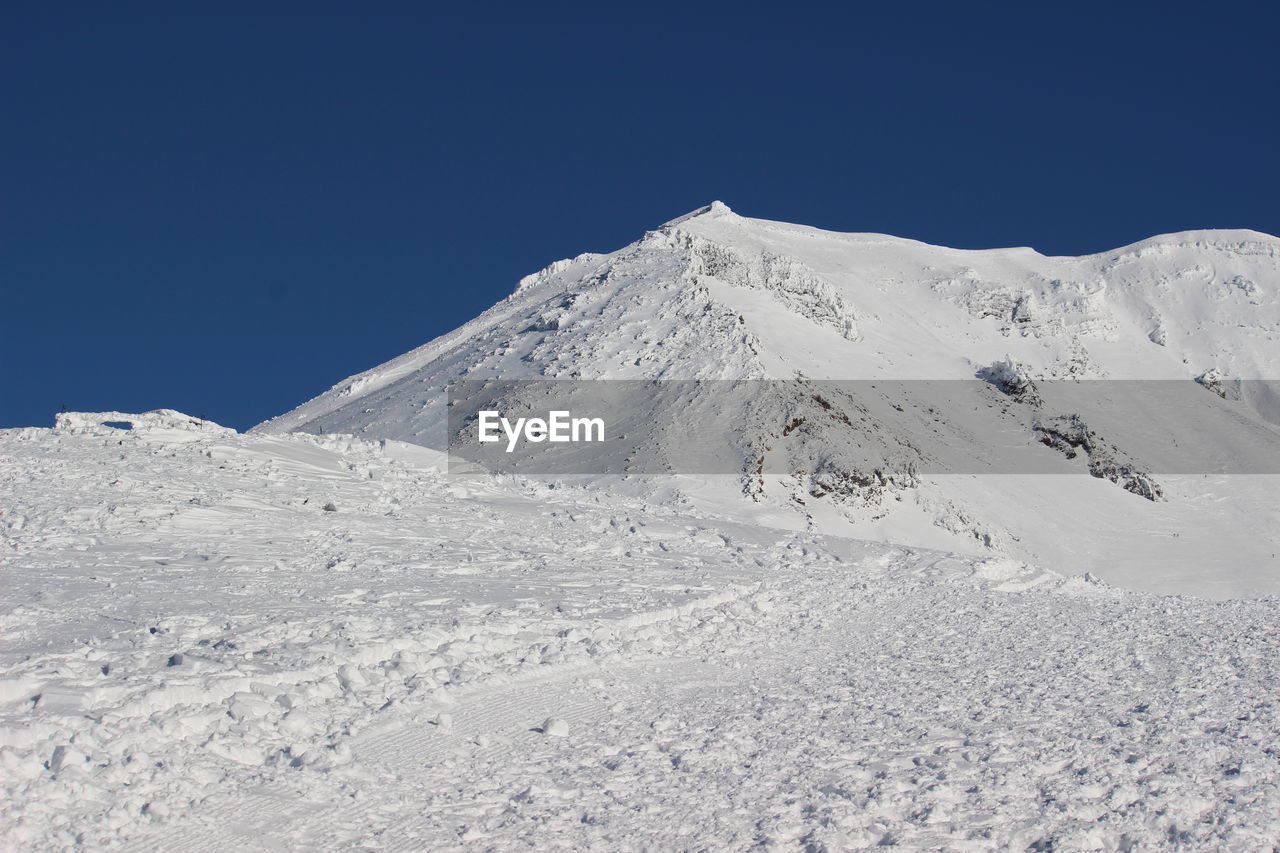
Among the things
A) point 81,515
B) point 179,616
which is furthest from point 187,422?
point 179,616

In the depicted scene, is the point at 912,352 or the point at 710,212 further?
the point at 710,212

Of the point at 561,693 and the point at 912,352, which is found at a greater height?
the point at 912,352

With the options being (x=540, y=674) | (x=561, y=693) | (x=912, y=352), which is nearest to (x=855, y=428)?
(x=912, y=352)

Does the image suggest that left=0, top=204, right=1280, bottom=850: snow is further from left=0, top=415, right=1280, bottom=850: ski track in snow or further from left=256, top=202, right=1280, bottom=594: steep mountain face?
left=256, top=202, right=1280, bottom=594: steep mountain face

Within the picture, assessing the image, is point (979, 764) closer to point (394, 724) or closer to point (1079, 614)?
point (394, 724)

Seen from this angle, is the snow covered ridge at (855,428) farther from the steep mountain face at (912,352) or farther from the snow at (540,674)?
the snow at (540,674)

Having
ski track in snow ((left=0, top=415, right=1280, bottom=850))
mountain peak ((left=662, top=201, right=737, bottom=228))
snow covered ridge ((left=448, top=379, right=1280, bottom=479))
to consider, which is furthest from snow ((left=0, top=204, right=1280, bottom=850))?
mountain peak ((left=662, top=201, right=737, bottom=228))

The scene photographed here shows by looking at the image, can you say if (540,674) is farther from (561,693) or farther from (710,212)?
(710,212)

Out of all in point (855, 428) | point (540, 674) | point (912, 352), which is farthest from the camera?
point (912, 352)
